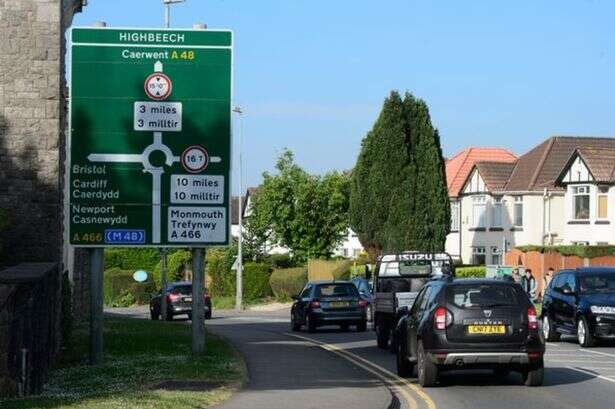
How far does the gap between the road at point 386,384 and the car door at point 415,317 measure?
568mm

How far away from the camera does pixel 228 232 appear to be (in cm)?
2238

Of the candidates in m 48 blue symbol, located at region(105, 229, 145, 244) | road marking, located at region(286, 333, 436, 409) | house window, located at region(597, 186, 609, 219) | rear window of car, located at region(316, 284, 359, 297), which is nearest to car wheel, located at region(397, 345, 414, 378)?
road marking, located at region(286, 333, 436, 409)

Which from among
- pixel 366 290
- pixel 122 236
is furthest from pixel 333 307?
pixel 122 236

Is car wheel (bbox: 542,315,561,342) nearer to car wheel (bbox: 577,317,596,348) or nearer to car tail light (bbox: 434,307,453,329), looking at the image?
car wheel (bbox: 577,317,596,348)

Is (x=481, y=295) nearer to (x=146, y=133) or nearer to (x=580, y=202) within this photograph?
(x=146, y=133)

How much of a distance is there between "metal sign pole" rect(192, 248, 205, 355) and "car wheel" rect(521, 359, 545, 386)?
658cm

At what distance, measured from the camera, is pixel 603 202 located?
6406cm

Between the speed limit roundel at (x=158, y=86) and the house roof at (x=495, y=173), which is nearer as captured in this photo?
the speed limit roundel at (x=158, y=86)

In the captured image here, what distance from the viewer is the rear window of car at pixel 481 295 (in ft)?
60.0

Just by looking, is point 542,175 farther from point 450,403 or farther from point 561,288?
point 450,403

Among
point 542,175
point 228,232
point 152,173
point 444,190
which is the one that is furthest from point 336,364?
point 542,175

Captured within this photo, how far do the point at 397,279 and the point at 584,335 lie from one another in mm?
4355

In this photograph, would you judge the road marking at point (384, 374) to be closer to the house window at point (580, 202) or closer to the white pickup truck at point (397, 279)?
the white pickup truck at point (397, 279)

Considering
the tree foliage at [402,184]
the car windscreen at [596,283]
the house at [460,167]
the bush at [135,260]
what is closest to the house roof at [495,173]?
the house at [460,167]
